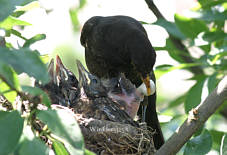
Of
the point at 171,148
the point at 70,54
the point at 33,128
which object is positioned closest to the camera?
the point at 33,128

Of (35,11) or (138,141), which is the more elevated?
(35,11)

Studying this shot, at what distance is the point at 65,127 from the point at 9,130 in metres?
0.21

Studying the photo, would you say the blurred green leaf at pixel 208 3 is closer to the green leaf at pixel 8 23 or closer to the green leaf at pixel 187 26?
the green leaf at pixel 187 26

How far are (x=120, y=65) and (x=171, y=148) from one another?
90.5 inches

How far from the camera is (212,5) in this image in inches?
137

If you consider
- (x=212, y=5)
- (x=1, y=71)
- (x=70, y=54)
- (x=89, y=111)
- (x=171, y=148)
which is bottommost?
(x=70, y=54)

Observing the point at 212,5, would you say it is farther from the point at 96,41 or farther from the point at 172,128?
the point at 96,41

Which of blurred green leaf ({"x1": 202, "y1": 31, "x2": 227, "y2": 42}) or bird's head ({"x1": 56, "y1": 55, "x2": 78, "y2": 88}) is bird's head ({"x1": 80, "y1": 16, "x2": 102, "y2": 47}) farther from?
blurred green leaf ({"x1": 202, "y1": 31, "x2": 227, "y2": 42})

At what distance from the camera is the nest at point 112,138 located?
2973mm

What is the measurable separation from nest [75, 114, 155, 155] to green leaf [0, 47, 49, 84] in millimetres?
1302

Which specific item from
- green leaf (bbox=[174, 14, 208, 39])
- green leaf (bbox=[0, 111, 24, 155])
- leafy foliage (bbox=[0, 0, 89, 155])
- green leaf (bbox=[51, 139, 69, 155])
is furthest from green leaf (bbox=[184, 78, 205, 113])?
green leaf (bbox=[0, 111, 24, 155])

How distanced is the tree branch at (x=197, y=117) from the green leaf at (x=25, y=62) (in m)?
0.90

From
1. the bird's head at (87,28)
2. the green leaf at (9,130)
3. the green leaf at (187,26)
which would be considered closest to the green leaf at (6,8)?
the green leaf at (9,130)

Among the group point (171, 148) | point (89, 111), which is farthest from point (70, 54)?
point (171, 148)
